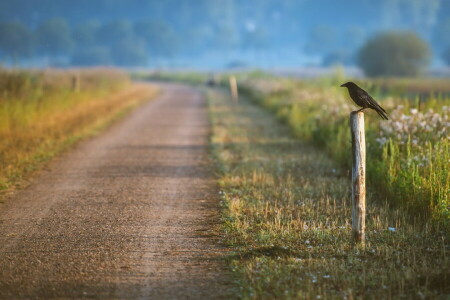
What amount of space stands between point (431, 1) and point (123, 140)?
500 ft

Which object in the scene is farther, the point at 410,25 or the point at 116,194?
the point at 410,25

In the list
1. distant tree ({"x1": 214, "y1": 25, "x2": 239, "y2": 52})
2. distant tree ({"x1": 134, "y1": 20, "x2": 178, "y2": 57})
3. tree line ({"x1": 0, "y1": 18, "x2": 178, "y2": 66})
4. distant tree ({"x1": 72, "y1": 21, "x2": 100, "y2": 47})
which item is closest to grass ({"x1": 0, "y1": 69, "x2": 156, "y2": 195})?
tree line ({"x1": 0, "y1": 18, "x2": 178, "y2": 66})

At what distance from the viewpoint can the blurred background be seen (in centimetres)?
12488

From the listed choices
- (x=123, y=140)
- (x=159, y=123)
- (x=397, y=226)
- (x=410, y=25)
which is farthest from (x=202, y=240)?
(x=410, y=25)

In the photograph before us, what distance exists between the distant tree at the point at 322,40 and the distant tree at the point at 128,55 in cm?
4942

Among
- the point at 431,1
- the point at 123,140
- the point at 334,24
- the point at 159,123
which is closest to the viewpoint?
the point at 123,140

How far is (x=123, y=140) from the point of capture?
46.0 ft

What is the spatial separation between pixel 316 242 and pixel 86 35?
144935 millimetres

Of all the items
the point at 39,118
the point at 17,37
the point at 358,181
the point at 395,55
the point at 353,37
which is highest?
the point at 353,37

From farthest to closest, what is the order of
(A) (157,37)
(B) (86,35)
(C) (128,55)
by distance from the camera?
1. (A) (157,37)
2. (B) (86,35)
3. (C) (128,55)

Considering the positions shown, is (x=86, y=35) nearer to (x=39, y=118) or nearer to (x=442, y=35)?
(x=442, y=35)

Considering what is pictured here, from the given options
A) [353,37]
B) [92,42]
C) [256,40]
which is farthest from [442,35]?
[92,42]

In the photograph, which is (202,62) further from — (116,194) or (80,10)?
(116,194)

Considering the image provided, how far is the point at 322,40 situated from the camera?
14862cm
